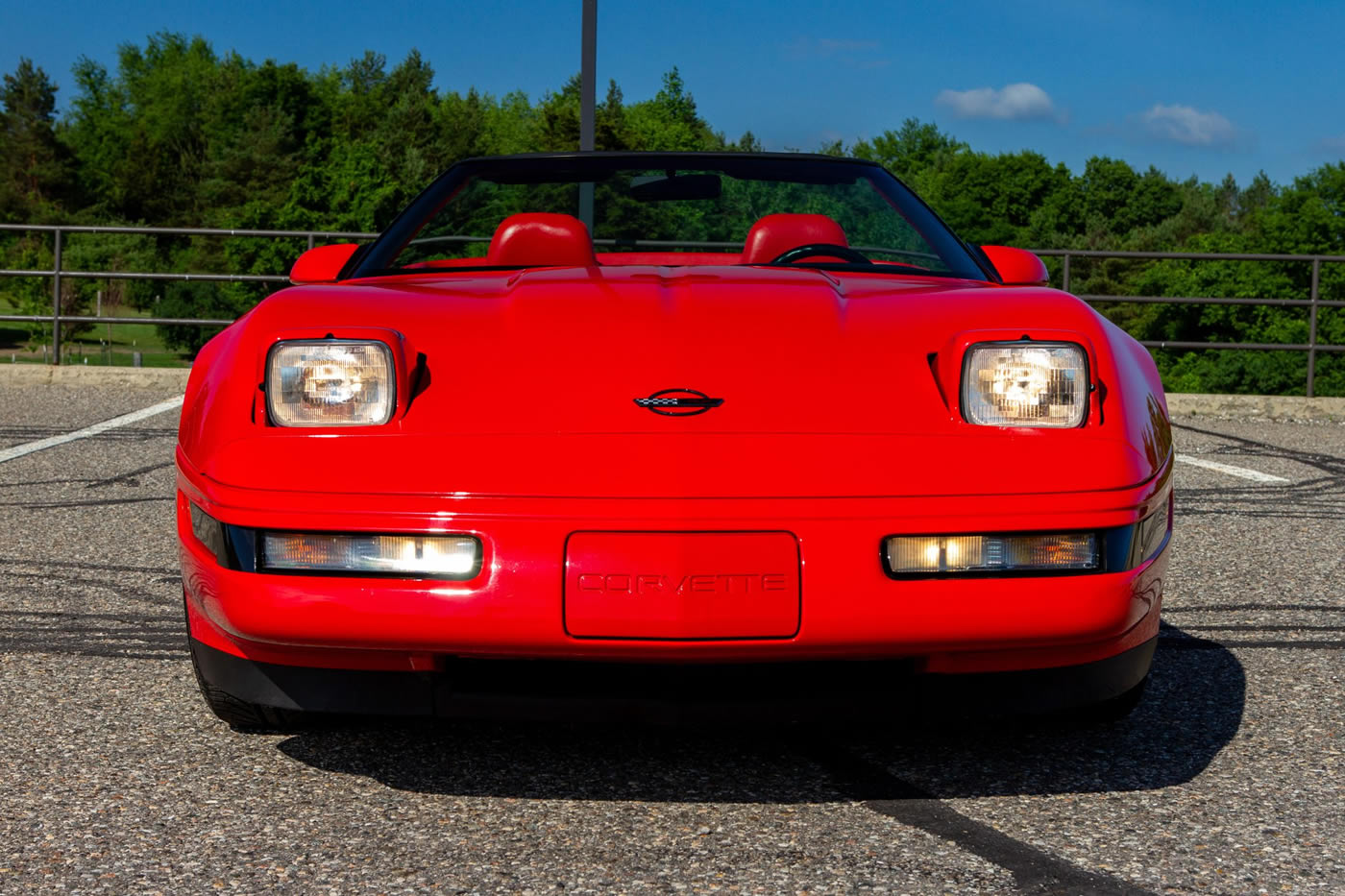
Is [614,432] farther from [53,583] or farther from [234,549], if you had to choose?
[53,583]

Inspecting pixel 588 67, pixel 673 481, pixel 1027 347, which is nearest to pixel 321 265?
pixel 673 481

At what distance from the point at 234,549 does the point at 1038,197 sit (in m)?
77.5

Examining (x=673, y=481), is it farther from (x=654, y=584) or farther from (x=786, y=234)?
(x=786, y=234)

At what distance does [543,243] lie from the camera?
3.37 m

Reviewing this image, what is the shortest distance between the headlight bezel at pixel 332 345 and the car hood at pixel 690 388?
0.08 feet

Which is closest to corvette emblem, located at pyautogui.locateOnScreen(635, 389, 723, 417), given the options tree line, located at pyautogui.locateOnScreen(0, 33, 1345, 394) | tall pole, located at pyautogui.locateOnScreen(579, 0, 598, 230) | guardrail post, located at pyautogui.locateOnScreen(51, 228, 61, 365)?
tall pole, located at pyautogui.locateOnScreen(579, 0, 598, 230)

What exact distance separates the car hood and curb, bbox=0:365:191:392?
943 cm

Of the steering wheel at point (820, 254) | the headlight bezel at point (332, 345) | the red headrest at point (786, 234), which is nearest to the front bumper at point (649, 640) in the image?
the headlight bezel at point (332, 345)

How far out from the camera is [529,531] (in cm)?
223

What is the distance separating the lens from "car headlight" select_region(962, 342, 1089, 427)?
94.7 inches

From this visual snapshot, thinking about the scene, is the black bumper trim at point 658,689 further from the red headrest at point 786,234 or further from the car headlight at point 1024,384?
the red headrest at point 786,234

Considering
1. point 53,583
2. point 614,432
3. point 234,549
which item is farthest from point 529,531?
point 53,583

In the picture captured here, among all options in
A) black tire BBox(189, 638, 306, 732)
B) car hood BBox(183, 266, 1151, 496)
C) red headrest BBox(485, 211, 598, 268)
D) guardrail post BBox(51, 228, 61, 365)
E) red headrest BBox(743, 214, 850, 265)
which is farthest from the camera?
guardrail post BBox(51, 228, 61, 365)

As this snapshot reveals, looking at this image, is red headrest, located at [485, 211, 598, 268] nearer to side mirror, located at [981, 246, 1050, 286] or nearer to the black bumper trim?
side mirror, located at [981, 246, 1050, 286]
